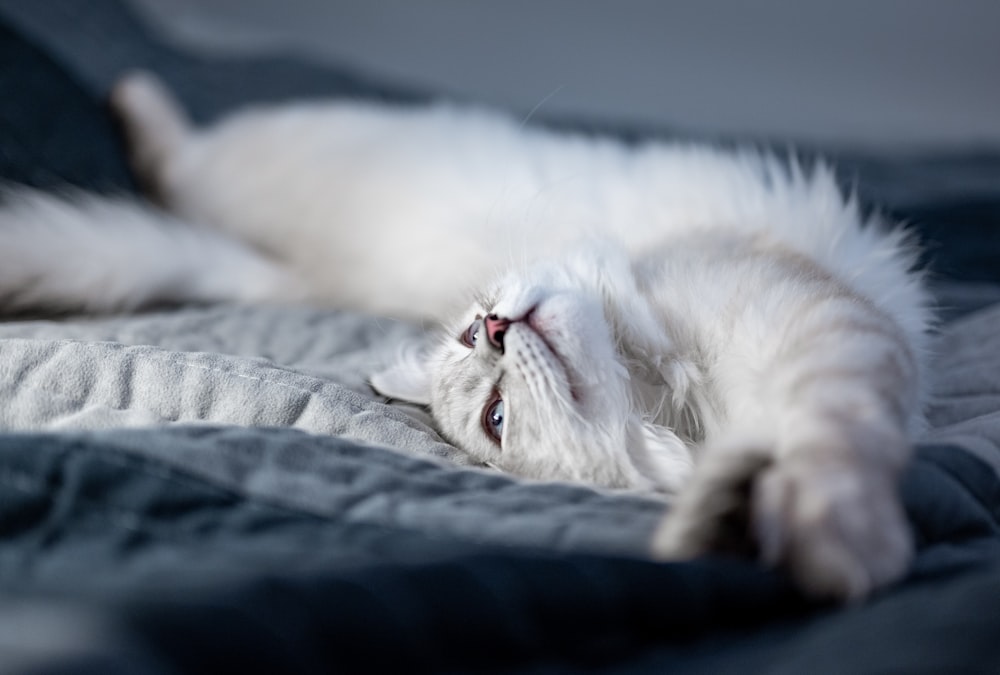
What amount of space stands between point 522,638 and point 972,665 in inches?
9.7

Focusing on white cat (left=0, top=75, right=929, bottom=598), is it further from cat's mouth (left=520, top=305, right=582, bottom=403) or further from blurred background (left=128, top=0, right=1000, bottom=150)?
blurred background (left=128, top=0, right=1000, bottom=150)

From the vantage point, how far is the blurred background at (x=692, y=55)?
3008mm

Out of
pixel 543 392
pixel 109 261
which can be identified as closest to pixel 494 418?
pixel 543 392

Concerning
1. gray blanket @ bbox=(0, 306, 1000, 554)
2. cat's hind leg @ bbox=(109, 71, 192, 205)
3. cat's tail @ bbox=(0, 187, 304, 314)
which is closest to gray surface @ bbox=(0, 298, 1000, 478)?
gray blanket @ bbox=(0, 306, 1000, 554)

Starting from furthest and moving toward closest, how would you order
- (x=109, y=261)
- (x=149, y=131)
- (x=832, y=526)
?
1. (x=149, y=131)
2. (x=109, y=261)
3. (x=832, y=526)

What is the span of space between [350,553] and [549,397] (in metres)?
0.48

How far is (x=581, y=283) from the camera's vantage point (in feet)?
4.05

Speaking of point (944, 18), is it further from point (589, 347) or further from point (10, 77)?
point (10, 77)

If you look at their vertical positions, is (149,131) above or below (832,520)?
above

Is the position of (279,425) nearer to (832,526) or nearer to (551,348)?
(551,348)

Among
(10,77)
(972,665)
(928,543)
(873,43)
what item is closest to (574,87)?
(873,43)

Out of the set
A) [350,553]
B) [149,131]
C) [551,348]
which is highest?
[149,131]

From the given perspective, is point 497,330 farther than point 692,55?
No

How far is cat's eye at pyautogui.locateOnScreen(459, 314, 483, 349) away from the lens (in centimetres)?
121
